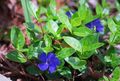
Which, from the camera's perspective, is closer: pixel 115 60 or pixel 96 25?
pixel 115 60

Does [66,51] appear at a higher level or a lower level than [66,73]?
higher

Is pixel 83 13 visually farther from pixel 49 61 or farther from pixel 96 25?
pixel 49 61

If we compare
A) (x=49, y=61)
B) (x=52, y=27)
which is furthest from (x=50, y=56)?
(x=52, y=27)

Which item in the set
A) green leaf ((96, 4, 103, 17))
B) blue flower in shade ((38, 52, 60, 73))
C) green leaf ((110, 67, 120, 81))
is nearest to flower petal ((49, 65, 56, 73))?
blue flower in shade ((38, 52, 60, 73))

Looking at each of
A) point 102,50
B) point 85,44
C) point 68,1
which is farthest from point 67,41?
point 68,1

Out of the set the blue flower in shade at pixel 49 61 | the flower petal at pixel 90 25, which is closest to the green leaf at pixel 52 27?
the blue flower in shade at pixel 49 61

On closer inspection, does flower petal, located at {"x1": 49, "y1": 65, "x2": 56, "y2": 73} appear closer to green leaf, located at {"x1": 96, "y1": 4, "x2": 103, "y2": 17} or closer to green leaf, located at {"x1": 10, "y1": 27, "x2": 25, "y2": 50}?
green leaf, located at {"x1": 10, "y1": 27, "x2": 25, "y2": 50}
